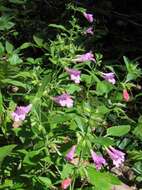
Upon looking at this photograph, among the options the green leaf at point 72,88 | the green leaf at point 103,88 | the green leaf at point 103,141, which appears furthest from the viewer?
the green leaf at point 103,88

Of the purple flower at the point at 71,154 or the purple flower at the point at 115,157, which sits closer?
the purple flower at the point at 71,154

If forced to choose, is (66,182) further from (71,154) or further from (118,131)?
(118,131)

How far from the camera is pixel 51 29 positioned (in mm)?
4754

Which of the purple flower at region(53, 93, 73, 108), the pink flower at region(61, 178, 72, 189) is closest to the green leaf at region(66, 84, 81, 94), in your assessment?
the purple flower at region(53, 93, 73, 108)

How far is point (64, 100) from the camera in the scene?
2.66 metres

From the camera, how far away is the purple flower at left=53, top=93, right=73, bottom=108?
8.70 ft

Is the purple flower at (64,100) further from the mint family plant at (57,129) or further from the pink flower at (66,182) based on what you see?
the pink flower at (66,182)

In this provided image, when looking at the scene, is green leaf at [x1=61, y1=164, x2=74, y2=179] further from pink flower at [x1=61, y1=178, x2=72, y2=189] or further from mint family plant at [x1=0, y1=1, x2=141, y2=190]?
pink flower at [x1=61, y1=178, x2=72, y2=189]

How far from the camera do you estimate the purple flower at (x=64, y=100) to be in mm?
2650

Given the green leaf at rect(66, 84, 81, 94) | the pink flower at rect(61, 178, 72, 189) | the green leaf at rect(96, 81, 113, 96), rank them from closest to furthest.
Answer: the pink flower at rect(61, 178, 72, 189) → the green leaf at rect(66, 84, 81, 94) → the green leaf at rect(96, 81, 113, 96)

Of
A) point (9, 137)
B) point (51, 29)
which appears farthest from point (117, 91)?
point (51, 29)

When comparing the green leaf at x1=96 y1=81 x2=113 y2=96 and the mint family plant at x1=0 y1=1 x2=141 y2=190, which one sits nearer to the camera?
the mint family plant at x1=0 y1=1 x2=141 y2=190

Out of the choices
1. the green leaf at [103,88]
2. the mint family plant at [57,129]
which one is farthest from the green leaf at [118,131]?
the green leaf at [103,88]

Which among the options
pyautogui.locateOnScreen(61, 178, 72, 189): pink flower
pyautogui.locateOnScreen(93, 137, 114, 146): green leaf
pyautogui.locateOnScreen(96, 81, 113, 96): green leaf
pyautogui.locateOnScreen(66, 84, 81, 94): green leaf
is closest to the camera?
pyautogui.locateOnScreen(93, 137, 114, 146): green leaf
